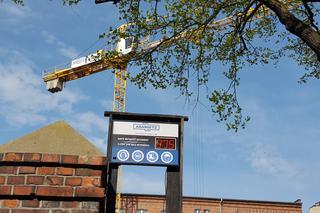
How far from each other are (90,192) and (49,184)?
323mm

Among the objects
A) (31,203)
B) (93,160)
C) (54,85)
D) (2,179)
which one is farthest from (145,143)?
(54,85)

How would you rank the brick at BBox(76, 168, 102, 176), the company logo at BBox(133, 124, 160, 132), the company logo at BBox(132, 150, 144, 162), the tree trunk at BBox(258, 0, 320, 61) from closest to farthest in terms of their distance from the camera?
→ the brick at BBox(76, 168, 102, 176) < the company logo at BBox(132, 150, 144, 162) < the company logo at BBox(133, 124, 160, 132) < the tree trunk at BBox(258, 0, 320, 61)

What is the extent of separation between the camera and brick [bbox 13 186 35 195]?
144 inches

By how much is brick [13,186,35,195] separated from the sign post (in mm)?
717

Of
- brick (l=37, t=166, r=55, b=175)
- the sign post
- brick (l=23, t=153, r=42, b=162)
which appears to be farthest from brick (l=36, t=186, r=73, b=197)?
the sign post

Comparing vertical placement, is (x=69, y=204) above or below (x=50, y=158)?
below

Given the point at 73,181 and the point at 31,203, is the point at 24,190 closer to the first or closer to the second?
the point at 31,203

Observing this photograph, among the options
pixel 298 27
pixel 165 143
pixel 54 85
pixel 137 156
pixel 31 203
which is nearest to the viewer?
pixel 31 203

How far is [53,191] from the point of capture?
366cm

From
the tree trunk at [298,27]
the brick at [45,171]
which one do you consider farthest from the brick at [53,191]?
the tree trunk at [298,27]

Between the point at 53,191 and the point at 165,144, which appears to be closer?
the point at 53,191

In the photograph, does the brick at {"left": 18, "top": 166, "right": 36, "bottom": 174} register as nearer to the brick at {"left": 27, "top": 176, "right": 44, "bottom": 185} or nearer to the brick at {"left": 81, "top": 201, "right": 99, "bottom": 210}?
the brick at {"left": 27, "top": 176, "right": 44, "bottom": 185}

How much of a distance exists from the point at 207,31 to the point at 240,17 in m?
1.24

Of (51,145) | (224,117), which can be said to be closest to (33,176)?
(51,145)
